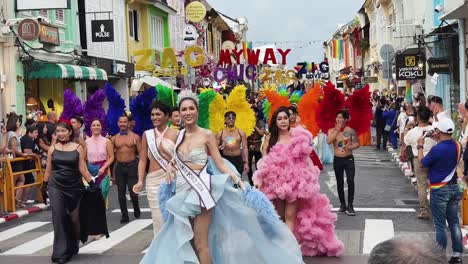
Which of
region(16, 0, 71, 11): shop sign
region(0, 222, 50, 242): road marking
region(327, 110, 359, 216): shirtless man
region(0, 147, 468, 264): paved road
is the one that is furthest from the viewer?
region(16, 0, 71, 11): shop sign

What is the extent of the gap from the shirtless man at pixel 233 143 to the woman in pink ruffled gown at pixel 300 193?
3740mm

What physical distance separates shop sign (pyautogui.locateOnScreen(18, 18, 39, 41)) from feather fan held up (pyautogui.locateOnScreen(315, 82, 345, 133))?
35.8 feet

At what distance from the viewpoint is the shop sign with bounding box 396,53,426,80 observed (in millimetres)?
27031

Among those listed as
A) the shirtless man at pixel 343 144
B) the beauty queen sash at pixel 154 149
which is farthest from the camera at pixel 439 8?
the beauty queen sash at pixel 154 149

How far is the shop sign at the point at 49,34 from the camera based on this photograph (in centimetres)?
2239

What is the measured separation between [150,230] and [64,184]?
2422 millimetres

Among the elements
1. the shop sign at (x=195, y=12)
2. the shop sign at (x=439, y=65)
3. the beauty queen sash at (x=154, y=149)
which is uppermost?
the shop sign at (x=195, y=12)

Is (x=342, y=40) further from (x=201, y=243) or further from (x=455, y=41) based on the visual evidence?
(x=201, y=243)

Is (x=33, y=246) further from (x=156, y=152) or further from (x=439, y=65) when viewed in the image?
(x=439, y=65)

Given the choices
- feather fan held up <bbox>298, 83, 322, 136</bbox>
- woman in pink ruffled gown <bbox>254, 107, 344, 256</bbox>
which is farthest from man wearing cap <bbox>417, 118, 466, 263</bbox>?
feather fan held up <bbox>298, 83, 322, 136</bbox>

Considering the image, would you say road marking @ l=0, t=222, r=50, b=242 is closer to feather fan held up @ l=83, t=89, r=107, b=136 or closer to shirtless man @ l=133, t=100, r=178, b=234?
feather fan held up @ l=83, t=89, r=107, b=136

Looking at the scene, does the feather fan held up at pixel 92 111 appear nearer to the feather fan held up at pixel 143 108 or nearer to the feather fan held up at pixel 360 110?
the feather fan held up at pixel 143 108

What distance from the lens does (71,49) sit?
2714cm

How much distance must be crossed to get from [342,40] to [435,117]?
7637 centimetres
